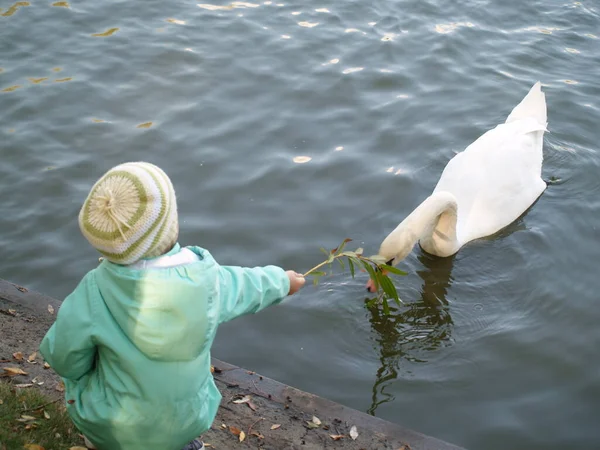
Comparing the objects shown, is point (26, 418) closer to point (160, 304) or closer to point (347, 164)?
point (160, 304)

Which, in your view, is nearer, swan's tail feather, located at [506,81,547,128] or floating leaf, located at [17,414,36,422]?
floating leaf, located at [17,414,36,422]

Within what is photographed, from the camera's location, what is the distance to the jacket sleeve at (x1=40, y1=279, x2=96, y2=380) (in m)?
3.05

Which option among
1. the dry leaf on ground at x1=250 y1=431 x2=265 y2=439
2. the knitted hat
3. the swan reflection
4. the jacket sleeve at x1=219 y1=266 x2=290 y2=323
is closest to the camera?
the knitted hat

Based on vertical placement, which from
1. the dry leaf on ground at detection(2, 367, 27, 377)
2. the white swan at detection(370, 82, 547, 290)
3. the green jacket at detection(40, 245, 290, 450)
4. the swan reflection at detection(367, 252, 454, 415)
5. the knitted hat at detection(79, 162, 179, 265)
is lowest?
the swan reflection at detection(367, 252, 454, 415)

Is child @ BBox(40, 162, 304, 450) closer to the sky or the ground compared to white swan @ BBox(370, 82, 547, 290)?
closer to the sky

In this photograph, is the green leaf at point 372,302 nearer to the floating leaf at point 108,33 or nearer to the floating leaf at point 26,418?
the floating leaf at point 26,418

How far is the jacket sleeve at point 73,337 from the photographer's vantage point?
3.05m

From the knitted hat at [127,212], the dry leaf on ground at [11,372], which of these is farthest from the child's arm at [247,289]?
the dry leaf on ground at [11,372]

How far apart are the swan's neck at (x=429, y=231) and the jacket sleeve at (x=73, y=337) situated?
A: 3.31 metres

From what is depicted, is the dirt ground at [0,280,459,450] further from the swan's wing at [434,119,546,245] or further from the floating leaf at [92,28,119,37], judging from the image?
the floating leaf at [92,28,119,37]

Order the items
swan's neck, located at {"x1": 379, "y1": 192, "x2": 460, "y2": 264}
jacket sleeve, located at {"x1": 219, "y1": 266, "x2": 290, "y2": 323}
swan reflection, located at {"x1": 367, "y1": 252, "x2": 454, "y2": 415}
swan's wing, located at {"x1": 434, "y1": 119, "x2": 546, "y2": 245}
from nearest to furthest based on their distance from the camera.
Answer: jacket sleeve, located at {"x1": 219, "y1": 266, "x2": 290, "y2": 323}
swan reflection, located at {"x1": 367, "y1": 252, "x2": 454, "y2": 415}
swan's neck, located at {"x1": 379, "y1": 192, "x2": 460, "y2": 264}
swan's wing, located at {"x1": 434, "y1": 119, "x2": 546, "y2": 245}

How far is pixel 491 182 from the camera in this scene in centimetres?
723

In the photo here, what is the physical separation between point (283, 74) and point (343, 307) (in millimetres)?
4099

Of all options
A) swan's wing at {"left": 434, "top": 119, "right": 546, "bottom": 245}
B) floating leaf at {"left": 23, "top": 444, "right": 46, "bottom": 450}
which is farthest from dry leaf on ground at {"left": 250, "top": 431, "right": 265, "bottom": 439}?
swan's wing at {"left": 434, "top": 119, "right": 546, "bottom": 245}
